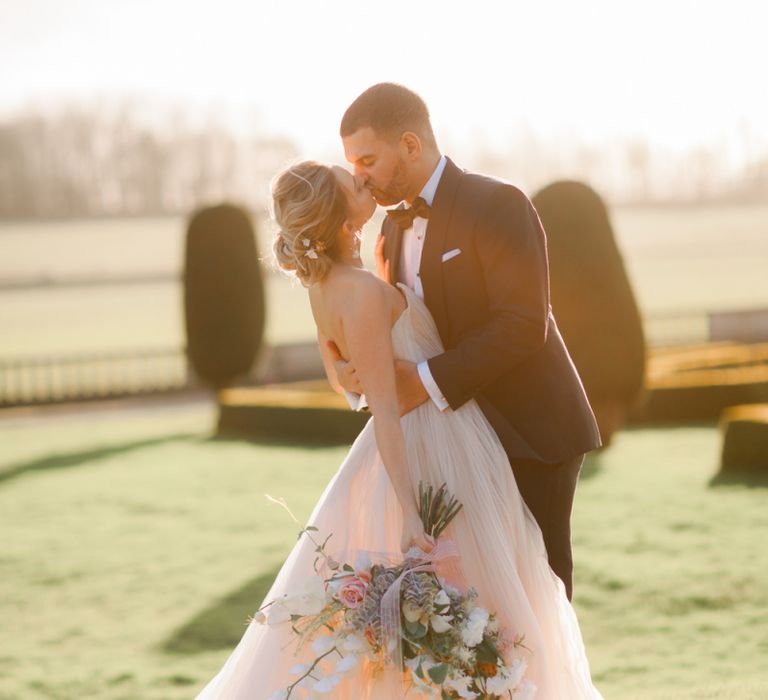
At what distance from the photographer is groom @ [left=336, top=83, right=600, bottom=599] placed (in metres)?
3.49

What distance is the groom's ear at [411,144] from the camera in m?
3.54

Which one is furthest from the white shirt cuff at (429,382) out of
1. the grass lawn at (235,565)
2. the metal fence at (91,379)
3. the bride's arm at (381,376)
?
the metal fence at (91,379)

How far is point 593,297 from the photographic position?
40.5 feet

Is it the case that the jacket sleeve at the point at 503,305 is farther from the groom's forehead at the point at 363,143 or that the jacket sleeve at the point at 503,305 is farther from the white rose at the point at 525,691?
the white rose at the point at 525,691

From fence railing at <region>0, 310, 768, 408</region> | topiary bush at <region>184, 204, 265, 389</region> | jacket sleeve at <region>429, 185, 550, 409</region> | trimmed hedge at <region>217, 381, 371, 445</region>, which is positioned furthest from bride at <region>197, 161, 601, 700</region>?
fence railing at <region>0, 310, 768, 408</region>

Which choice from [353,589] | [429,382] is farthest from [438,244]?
[353,589]

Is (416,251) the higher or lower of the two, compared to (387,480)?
higher

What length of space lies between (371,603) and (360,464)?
0.53 meters

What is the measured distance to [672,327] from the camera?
3650 centimetres

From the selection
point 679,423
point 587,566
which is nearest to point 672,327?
point 679,423

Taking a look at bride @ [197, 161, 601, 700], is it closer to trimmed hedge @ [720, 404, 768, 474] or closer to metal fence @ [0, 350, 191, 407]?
trimmed hedge @ [720, 404, 768, 474]

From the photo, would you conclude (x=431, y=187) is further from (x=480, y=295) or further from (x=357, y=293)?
(x=357, y=293)

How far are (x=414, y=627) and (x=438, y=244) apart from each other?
44.1 inches

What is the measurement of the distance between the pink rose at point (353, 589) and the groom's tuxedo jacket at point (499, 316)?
1.88 ft
